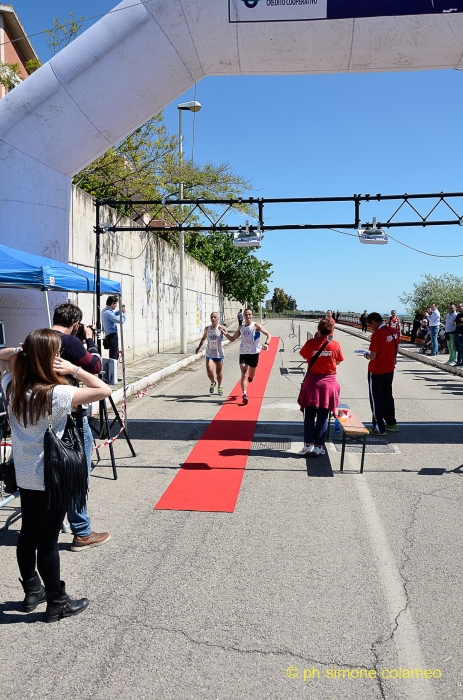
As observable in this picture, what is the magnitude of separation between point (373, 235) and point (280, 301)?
434 feet

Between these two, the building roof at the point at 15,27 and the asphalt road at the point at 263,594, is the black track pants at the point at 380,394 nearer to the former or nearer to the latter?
the asphalt road at the point at 263,594

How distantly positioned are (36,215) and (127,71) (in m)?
2.52

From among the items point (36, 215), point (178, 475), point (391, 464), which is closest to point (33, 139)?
point (36, 215)

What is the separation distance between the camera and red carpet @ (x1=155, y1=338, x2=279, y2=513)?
575 centimetres

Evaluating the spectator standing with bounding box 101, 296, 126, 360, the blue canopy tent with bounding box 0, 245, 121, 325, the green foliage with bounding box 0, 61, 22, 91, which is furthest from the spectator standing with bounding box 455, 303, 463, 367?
the green foliage with bounding box 0, 61, 22, 91

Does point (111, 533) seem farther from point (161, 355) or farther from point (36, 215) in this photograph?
point (161, 355)

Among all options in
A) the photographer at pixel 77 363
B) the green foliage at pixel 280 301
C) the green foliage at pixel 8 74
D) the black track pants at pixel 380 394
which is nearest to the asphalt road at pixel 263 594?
the photographer at pixel 77 363

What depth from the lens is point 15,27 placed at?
93.9 feet

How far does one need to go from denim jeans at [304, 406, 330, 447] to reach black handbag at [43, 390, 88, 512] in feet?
13.6

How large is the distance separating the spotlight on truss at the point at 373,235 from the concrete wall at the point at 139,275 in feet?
21.0

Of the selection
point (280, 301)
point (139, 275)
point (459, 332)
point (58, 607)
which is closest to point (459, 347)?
point (459, 332)

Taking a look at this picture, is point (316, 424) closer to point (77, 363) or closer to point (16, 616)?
point (77, 363)

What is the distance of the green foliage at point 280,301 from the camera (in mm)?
142750

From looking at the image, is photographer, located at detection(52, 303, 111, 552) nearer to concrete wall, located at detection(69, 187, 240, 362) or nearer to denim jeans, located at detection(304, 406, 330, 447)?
denim jeans, located at detection(304, 406, 330, 447)
